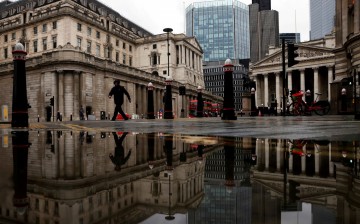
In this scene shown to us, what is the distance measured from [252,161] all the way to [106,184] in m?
1.20

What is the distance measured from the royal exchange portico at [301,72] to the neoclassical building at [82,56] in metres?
15.6

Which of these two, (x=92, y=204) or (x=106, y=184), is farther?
(x=106, y=184)

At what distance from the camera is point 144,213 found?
47.9 inches

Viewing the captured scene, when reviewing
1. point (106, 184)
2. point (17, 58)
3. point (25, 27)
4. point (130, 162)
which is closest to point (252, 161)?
point (130, 162)

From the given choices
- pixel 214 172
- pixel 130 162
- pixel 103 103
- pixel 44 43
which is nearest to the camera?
pixel 214 172

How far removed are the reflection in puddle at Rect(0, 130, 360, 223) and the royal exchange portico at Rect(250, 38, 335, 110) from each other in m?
57.5

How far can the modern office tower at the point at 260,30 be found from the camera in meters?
172

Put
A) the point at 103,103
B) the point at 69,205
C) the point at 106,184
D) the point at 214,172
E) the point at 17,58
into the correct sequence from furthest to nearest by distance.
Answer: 1. the point at 103,103
2. the point at 17,58
3. the point at 214,172
4. the point at 106,184
5. the point at 69,205

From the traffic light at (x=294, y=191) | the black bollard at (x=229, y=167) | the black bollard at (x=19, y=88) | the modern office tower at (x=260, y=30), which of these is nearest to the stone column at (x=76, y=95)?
the black bollard at (x=19, y=88)

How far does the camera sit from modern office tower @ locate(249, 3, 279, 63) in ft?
563

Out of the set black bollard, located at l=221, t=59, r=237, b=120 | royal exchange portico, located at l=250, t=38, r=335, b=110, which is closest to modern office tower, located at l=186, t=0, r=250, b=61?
royal exchange portico, located at l=250, t=38, r=335, b=110

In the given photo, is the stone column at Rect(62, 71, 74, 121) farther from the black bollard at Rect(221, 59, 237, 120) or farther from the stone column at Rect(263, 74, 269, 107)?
the stone column at Rect(263, 74, 269, 107)

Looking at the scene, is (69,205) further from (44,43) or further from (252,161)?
(44,43)

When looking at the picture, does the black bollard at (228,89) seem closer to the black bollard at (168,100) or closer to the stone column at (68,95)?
the black bollard at (168,100)
